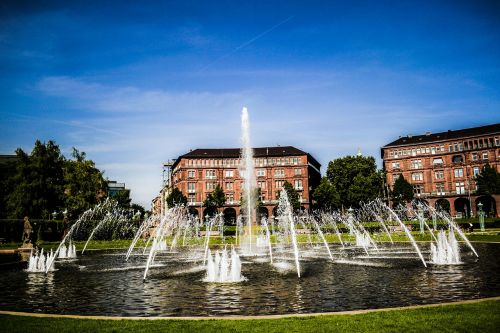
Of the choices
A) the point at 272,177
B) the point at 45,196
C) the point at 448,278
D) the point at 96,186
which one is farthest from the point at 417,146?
the point at 448,278

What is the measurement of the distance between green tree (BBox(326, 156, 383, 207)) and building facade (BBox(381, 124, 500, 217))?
48.1 feet

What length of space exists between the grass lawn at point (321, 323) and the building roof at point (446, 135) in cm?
9281

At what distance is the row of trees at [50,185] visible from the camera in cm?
5831

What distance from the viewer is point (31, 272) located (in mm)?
21219

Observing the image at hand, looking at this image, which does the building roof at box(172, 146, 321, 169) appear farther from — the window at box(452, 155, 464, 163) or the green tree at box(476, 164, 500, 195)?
the green tree at box(476, 164, 500, 195)

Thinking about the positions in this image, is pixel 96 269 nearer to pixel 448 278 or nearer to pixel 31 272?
pixel 31 272

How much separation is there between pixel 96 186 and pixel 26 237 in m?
32.4

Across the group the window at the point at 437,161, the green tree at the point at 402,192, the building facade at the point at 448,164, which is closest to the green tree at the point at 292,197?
the green tree at the point at 402,192

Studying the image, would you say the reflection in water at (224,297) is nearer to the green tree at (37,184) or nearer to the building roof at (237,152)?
the green tree at (37,184)

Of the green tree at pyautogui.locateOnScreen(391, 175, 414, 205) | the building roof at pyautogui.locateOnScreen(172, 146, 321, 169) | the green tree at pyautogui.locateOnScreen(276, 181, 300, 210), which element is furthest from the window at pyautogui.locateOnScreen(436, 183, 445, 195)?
the green tree at pyautogui.locateOnScreen(276, 181, 300, 210)

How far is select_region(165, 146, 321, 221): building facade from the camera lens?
102375mm

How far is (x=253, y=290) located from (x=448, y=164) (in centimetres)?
9262

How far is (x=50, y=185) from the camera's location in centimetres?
6056

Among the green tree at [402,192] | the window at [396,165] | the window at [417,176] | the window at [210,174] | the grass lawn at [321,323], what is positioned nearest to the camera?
the grass lawn at [321,323]
